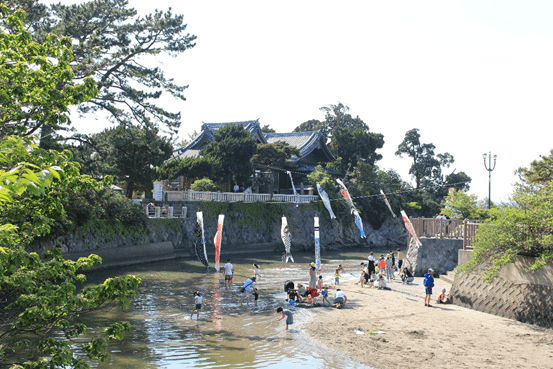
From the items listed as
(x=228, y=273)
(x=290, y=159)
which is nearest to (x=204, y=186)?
(x=290, y=159)

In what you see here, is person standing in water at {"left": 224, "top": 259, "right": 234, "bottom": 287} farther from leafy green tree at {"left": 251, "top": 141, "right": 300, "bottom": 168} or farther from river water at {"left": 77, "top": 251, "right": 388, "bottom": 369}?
leafy green tree at {"left": 251, "top": 141, "right": 300, "bottom": 168}

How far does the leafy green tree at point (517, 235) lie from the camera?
46.9 feet

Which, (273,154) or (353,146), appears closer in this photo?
(273,154)

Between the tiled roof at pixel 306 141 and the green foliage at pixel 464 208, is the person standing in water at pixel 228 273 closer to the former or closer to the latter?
the green foliage at pixel 464 208

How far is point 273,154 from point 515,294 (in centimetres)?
3110

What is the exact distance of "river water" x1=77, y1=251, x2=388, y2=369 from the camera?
11508 mm

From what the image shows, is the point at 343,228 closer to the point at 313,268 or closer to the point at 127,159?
the point at 127,159

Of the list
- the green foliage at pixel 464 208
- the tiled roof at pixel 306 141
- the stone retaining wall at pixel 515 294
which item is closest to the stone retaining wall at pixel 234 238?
the tiled roof at pixel 306 141

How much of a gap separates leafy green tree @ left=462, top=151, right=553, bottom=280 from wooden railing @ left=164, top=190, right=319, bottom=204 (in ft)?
83.5

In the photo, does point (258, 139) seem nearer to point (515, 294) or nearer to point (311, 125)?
point (311, 125)

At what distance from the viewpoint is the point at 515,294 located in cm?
1526

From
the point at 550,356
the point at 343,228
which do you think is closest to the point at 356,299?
the point at 550,356

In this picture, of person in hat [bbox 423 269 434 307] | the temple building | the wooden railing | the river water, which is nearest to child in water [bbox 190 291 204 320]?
the river water

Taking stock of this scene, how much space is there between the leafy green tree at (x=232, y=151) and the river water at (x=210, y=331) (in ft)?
55.6
